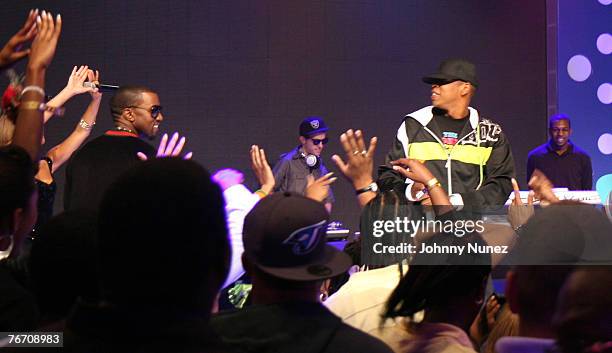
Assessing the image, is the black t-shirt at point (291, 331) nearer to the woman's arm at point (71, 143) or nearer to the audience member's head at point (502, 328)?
the audience member's head at point (502, 328)

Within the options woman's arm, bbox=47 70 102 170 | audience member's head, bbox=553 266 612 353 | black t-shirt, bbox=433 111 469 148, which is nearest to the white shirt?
audience member's head, bbox=553 266 612 353

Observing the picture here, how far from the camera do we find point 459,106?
388cm

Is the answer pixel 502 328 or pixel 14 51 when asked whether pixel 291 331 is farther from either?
pixel 14 51

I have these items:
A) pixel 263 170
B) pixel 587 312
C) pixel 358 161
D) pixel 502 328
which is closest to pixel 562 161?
pixel 263 170

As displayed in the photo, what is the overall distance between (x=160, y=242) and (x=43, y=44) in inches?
46.7

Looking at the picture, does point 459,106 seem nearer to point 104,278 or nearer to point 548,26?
point 104,278

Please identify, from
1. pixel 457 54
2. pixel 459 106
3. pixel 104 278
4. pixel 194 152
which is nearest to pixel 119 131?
pixel 459 106

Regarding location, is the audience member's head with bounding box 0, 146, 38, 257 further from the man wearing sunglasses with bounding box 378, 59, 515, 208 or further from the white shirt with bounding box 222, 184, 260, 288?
the man wearing sunglasses with bounding box 378, 59, 515, 208

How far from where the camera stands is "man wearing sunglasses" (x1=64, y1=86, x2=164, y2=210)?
4.04 metres

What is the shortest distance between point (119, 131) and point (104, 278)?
3.19 m

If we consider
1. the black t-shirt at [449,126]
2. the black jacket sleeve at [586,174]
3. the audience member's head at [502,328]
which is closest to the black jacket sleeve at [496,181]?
the black t-shirt at [449,126]

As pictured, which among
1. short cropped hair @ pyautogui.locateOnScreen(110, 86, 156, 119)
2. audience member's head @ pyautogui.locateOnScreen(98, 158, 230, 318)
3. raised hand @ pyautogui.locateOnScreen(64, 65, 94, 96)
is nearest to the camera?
audience member's head @ pyautogui.locateOnScreen(98, 158, 230, 318)

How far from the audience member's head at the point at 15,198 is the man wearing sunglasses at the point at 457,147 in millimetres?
2099

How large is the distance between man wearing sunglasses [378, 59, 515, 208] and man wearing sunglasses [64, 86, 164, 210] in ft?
4.66
